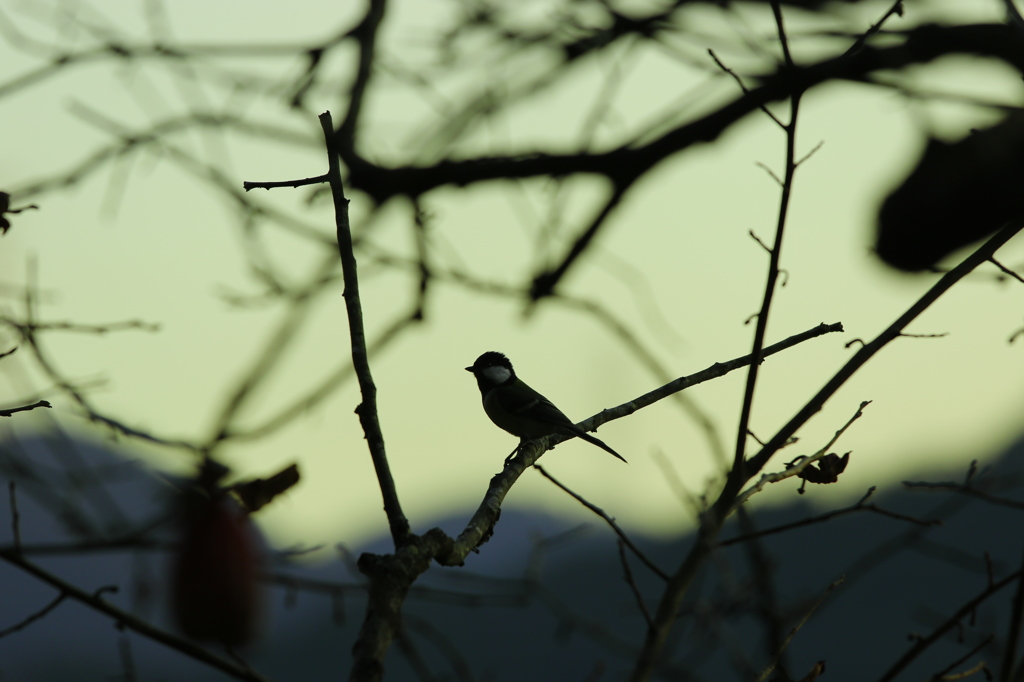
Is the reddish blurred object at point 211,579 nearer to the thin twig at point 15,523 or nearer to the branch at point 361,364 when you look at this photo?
the thin twig at point 15,523

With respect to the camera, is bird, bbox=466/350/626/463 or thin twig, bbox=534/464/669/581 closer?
thin twig, bbox=534/464/669/581

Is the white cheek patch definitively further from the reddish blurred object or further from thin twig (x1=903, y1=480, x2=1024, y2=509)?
thin twig (x1=903, y1=480, x2=1024, y2=509)

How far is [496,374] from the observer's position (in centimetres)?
557

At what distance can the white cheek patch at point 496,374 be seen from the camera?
5473 mm

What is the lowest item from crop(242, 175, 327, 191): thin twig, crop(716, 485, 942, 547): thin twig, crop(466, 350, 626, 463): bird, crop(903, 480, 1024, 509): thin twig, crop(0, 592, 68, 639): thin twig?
crop(0, 592, 68, 639): thin twig

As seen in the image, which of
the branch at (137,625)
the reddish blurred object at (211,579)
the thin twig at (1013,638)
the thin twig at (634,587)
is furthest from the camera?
the reddish blurred object at (211,579)

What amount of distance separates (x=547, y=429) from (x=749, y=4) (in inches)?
109

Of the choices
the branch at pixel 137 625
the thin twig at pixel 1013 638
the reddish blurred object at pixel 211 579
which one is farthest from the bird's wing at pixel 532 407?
the branch at pixel 137 625

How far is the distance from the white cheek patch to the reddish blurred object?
9.63 feet

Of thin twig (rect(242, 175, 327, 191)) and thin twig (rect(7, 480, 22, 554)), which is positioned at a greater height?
thin twig (rect(242, 175, 327, 191))

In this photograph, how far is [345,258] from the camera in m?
1.54

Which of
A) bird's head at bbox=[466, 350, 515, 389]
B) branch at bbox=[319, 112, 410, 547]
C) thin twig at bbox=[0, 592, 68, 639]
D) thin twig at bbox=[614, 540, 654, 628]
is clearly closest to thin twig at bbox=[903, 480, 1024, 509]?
thin twig at bbox=[614, 540, 654, 628]

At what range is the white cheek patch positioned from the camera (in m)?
5.47

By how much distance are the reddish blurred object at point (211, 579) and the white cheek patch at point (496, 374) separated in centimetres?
294
